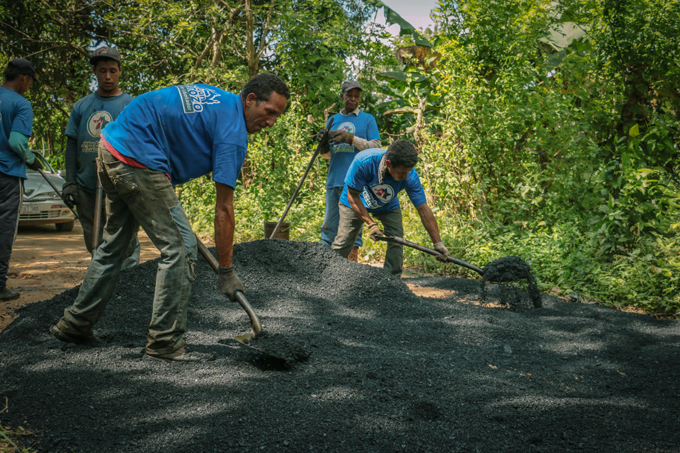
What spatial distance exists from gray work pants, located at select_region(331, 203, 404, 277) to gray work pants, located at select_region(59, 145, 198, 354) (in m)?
2.29

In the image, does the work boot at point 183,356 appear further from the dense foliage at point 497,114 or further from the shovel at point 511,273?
the dense foliage at point 497,114

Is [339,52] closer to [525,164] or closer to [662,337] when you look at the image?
[525,164]

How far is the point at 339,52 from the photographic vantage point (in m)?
9.05

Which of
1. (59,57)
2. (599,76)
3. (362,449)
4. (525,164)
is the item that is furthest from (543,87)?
(59,57)

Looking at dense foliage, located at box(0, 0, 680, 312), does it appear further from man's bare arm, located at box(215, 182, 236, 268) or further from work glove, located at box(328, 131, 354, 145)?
man's bare arm, located at box(215, 182, 236, 268)

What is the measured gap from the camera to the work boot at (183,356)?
2572 millimetres

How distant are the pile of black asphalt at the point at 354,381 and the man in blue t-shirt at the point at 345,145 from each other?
148 cm

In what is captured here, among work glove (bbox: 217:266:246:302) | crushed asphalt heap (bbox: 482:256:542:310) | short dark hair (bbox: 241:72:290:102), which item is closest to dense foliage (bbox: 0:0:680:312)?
crushed asphalt heap (bbox: 482:256:542:310)

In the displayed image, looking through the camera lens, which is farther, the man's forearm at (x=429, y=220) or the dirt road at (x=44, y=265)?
the man's forearm at (x=429, y=220)

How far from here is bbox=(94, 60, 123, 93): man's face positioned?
371 centimetres

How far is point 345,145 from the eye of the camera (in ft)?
17.1

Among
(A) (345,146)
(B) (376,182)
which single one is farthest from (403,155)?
(A) (345,146)

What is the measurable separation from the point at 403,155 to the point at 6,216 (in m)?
3.34

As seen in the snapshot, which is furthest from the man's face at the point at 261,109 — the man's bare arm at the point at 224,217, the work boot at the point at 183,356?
the work boot at the point at 183,356
